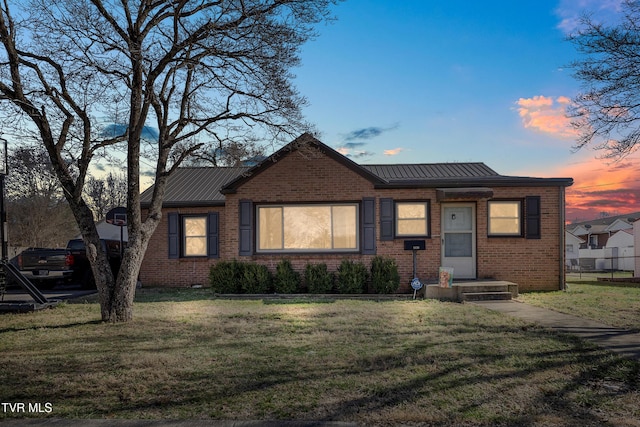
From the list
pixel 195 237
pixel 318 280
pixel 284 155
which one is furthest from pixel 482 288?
pixel 195 237

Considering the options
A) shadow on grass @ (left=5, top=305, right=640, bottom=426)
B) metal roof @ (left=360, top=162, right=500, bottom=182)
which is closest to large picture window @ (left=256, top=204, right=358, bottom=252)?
metal roof @ (left=360, top=162, right=500, bottom=182)

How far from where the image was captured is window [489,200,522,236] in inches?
530

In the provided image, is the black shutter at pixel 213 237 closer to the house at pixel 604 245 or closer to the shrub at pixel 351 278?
the shrub at pixel 351 278

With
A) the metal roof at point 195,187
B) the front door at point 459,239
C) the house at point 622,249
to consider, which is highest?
the metal roof at point 195,187

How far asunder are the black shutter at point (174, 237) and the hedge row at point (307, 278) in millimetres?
3215

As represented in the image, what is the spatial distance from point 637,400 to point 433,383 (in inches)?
70.2

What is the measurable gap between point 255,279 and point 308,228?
2155 mm

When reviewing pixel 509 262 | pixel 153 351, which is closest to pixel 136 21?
pixel 153 351

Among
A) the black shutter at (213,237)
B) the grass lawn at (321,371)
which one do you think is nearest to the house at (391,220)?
the black shutter at (213,237)

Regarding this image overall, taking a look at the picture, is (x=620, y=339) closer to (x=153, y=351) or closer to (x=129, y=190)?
(x=153, y=351)

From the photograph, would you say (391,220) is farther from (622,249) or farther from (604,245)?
(604,245)

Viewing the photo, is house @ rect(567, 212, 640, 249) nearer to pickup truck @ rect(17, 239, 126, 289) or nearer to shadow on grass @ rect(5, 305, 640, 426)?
shadow on grass @ rect(5, 305, 640, 426)

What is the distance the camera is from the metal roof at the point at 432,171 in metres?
14.9

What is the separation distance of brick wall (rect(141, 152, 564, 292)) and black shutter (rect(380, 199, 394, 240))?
128 millimetres
